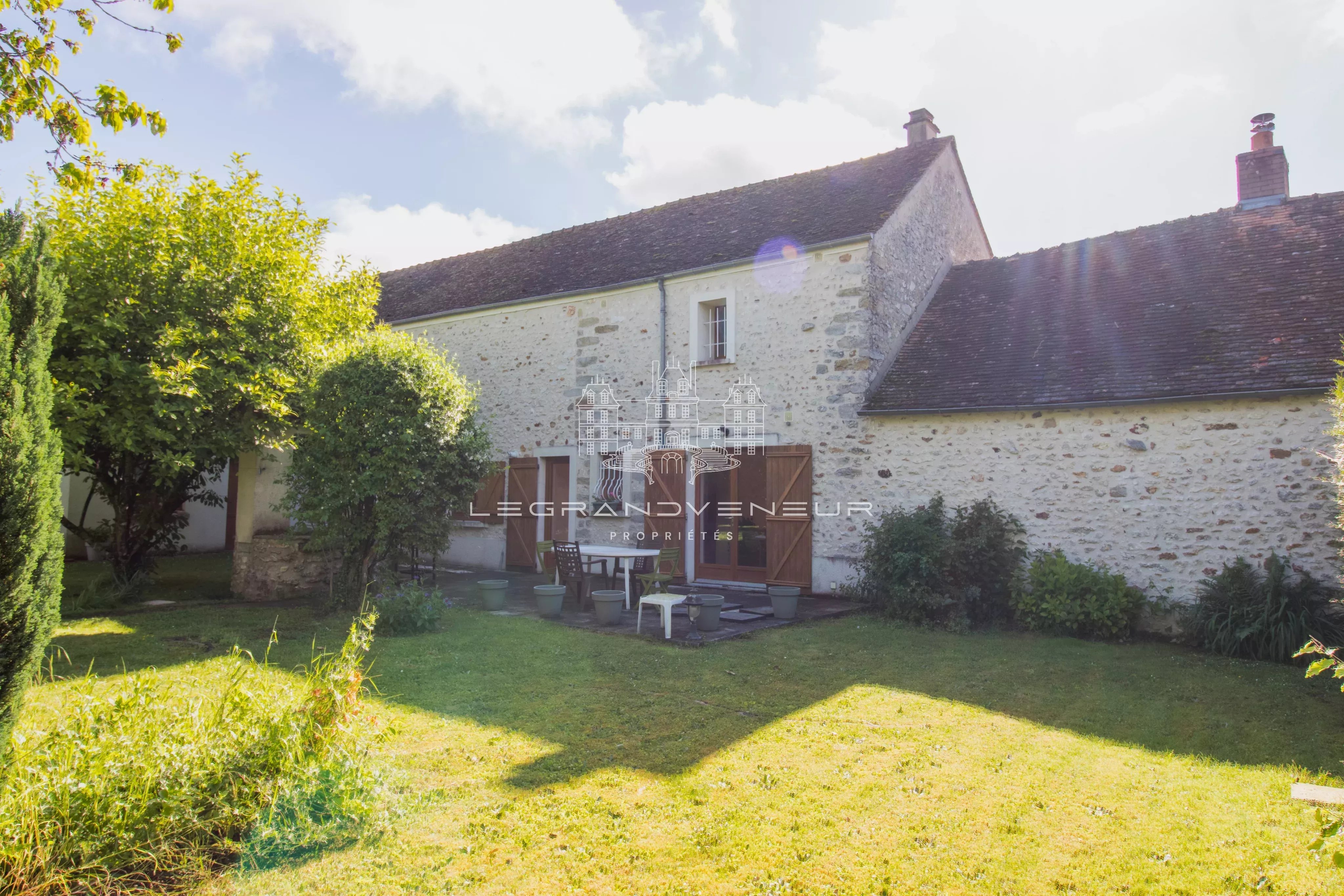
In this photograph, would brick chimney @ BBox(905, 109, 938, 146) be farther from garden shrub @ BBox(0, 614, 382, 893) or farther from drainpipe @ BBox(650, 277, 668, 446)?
garden shrub @ BBox(0, 614, 382, 893)

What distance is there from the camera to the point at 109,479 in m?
9.52

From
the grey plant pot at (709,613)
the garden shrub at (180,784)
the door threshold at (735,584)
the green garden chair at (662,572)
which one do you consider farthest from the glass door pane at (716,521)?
the garden shrub at (180,784)

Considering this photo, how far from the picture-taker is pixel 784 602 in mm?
8875

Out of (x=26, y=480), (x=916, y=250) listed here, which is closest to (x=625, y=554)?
(x=916, y=250)

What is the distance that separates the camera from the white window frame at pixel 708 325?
38.8 feet

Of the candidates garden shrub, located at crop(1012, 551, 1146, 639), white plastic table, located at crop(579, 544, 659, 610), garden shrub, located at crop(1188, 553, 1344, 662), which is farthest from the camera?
white plastic table, located at crop(579, 544, 659, 610)

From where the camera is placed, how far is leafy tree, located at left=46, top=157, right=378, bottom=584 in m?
7.87

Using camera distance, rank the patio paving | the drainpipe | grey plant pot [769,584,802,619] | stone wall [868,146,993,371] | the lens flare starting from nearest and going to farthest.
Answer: the patio paving
grey plant pot [769,584,802,619]
stone wall [868,146,993,371]
the lens flare
the drainpipe

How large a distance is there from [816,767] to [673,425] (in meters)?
8.23

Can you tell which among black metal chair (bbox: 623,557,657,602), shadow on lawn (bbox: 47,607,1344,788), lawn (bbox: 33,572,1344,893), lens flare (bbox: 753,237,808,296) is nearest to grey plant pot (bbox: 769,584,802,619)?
shadow on lawn (bbox: 47,607,1344,788)

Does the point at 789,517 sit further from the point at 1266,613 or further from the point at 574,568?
the point at 1266,613

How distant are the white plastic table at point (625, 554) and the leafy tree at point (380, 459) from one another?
1753 mm

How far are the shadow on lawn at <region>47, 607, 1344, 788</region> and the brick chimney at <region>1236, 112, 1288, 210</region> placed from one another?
736 centimetres

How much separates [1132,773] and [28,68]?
22.6ft
